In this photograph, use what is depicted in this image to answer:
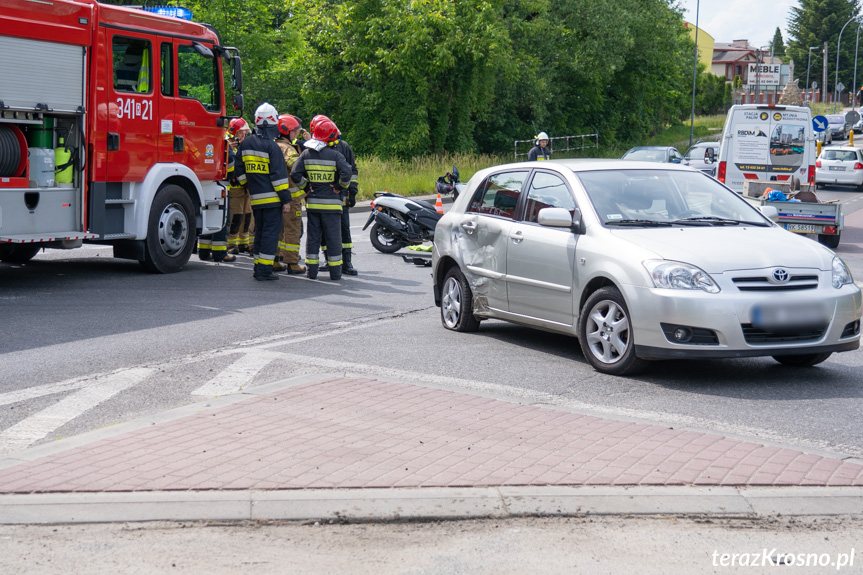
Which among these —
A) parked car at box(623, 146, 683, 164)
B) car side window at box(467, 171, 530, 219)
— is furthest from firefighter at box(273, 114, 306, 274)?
parked car at box(623, 146, 683, 164)

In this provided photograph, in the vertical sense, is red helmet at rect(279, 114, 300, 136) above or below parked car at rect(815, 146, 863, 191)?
below

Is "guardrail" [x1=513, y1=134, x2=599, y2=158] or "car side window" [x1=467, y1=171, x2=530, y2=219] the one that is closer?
"car side window" [x1=467, y1=171, x2=530, y2=219]

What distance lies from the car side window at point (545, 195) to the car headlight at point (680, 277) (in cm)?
129

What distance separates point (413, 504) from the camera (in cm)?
466

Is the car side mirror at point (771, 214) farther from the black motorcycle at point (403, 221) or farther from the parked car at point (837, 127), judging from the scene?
the parked car at point (837, 127)

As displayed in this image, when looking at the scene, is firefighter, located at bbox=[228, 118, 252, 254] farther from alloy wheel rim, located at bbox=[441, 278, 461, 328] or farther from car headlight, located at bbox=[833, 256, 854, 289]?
car headlight, located at bbox=[833, 256, 854, 289]

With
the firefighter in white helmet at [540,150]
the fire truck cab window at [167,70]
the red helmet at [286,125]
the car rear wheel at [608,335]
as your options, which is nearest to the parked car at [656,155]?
the firefighter in white helmet at [540,150]

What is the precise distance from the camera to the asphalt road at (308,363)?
6.50 metres

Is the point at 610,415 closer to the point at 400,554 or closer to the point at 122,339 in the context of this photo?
the point at 400,554

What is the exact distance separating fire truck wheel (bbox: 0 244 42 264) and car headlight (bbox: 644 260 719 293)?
359 inches

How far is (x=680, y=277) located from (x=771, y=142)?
1551cm

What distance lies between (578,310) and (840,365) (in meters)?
2.16

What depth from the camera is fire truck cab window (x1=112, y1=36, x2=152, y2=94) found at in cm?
1225

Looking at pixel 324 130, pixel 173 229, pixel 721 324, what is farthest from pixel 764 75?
pixel 721 324
